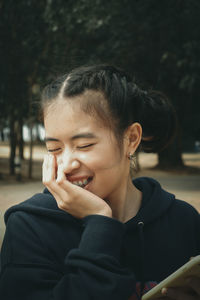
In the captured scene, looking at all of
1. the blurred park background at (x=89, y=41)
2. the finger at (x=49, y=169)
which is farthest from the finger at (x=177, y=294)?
the blurred park background at (x=89, y=41)

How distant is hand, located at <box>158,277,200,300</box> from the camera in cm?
142

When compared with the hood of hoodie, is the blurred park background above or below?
above

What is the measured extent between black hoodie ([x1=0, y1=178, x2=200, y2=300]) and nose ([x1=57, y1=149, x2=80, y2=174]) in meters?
0.18

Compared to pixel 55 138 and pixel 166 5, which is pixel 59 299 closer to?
pixel 55 138

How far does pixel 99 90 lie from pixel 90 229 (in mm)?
559

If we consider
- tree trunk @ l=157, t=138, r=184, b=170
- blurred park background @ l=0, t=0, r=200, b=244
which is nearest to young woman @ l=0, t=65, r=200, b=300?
blurred park background @ l=0, t=0, r=200, b=244

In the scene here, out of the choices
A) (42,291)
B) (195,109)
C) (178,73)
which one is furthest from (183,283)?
(195,109)

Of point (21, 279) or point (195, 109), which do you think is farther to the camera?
point (195, 109)

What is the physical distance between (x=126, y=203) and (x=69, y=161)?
0.39 metres

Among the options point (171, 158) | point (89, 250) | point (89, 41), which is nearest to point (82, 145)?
point (89, 250)

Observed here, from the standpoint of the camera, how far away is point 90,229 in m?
1.55

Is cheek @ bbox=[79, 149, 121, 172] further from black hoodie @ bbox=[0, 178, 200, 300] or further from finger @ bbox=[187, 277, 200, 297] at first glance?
finger @ bbox=[187, 277, 200, 297]

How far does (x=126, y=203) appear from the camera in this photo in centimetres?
189

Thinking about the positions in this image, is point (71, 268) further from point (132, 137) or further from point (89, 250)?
point (132, 137)
